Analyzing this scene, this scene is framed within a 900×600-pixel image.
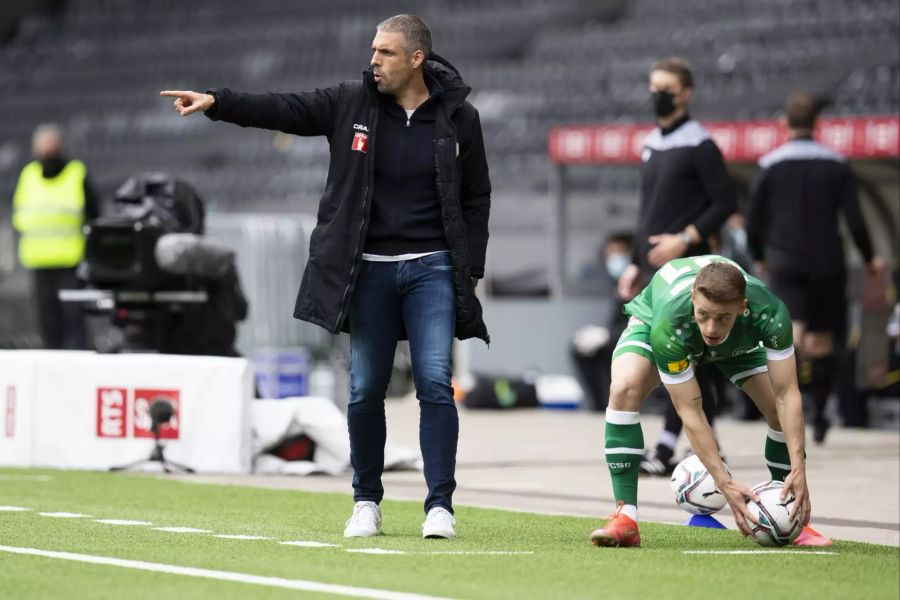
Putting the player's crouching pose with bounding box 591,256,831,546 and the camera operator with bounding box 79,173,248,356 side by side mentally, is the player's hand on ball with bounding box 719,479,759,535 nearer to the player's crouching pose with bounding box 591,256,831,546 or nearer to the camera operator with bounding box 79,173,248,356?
the player's crouching pose with bounding box 591,256,831,546

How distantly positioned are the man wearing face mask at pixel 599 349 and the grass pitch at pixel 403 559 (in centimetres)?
770

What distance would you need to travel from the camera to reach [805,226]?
11.4 m

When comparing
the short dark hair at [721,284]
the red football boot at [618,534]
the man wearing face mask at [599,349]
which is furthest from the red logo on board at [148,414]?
the man wearing face mask at [599,349]

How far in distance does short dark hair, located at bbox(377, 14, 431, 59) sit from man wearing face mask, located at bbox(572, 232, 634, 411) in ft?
29.4

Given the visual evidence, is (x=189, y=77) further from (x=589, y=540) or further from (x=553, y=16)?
(x=589, y=540)

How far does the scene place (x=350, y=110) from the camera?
664 cm

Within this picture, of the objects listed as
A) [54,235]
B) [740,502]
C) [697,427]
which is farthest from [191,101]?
[54,235]

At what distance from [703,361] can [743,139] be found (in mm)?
9250

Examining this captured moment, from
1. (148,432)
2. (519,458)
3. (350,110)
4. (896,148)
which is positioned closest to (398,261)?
(350,110)

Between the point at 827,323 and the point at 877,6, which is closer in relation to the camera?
the point at 827,323

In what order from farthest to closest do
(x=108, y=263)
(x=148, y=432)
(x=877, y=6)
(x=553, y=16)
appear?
(x=553, y=16) < (x=877, y=6) < (x=108, y=263) < (x=148, y=432)

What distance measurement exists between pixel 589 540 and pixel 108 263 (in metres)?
5.49

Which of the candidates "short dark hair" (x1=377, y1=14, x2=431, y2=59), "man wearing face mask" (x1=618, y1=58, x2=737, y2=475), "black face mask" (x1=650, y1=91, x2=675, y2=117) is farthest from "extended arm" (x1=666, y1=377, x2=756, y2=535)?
"black face mask" (x1=650, y1=91, x2=675, y2=117)

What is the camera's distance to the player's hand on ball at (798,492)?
6.32 m
